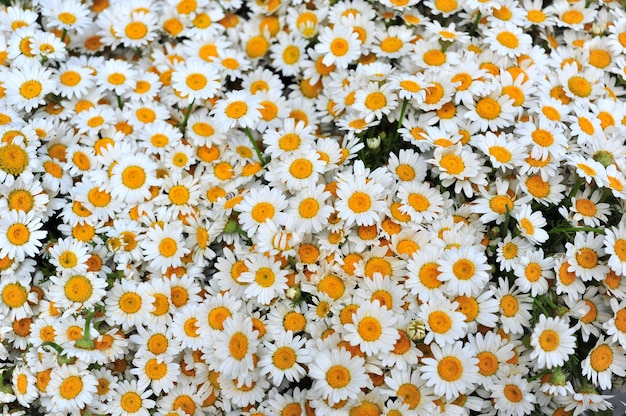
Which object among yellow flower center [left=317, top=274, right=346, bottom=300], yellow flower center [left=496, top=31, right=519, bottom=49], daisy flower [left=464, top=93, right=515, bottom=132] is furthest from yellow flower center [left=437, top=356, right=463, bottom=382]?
yellow flower center [left=496, top=31, right=519, bottom=49]

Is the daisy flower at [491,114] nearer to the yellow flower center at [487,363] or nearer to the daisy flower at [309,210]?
the daisy flower at [309,210]

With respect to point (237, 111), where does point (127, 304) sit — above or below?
below

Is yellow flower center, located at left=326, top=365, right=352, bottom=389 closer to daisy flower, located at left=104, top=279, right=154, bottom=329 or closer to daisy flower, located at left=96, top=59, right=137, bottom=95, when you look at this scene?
daisy flower, located at left=104, top=279, right=154, bottom=329

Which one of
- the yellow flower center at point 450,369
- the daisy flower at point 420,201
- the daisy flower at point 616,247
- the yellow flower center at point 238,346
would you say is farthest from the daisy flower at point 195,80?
the daisy flower at point 616,247

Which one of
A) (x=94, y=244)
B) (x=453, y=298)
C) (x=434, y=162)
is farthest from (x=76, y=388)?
(x=434, y=162)

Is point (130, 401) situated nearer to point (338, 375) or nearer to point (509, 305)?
point (338, 375)

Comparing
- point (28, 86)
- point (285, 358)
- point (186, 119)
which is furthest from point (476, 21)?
point (28, 86)

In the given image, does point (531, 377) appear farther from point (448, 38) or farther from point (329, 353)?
point (448, 38)
